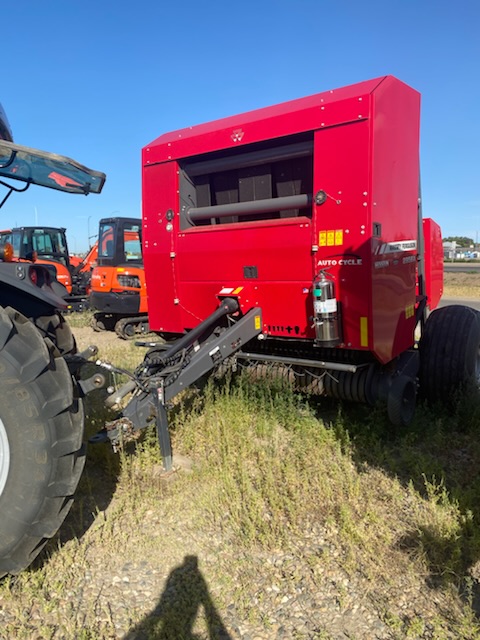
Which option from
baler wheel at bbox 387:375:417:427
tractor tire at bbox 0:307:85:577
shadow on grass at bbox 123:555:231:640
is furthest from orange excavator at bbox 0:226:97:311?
shadow on grass at bbox 123:555:231:640

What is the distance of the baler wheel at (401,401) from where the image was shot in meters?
3.85

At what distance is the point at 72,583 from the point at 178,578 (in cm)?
51

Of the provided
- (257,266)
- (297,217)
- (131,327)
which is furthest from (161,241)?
(131,327)

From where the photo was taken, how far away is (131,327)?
9531 mm

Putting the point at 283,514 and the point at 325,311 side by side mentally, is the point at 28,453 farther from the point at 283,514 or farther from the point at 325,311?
the point at 325,311

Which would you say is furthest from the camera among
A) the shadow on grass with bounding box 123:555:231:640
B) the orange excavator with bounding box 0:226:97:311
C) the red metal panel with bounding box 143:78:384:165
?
the orange excavator with bounding box 0:226:97:311

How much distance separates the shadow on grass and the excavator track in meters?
7.14

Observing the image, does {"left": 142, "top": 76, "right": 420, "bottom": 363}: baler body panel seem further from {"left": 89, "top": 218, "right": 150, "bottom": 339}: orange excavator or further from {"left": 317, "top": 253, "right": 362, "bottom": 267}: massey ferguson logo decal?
{"left": 89, "top": 218, "right": 150, "bottom": 339}: orange excavator

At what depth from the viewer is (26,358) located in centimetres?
221

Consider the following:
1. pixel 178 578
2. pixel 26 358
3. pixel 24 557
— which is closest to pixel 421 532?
pixel 178 578

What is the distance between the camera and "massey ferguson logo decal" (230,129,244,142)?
3.97 metres

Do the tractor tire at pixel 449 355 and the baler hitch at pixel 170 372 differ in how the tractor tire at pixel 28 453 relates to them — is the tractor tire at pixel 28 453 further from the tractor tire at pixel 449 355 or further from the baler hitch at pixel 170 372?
the tractor tire at pixel 449 355

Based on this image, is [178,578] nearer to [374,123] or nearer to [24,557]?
[24,557]

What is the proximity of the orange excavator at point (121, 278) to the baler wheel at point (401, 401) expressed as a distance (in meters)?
6.34
